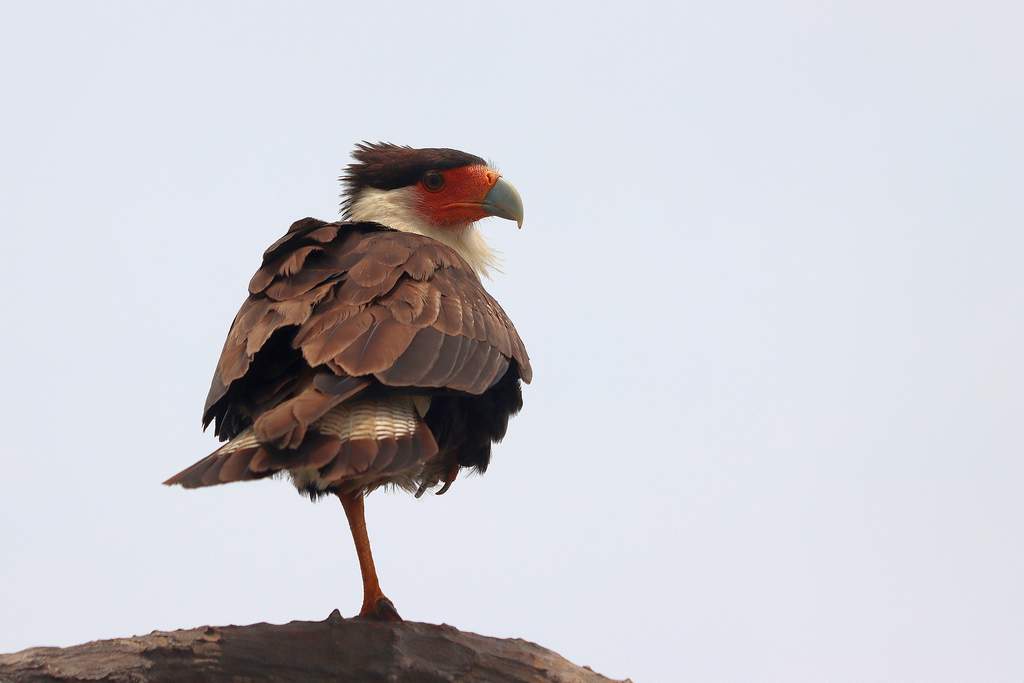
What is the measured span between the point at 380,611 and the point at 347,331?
3.72 feet

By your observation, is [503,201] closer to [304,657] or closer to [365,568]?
[365,568]

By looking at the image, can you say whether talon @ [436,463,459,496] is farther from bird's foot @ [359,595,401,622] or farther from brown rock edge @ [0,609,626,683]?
brown rock edge @ [0,609,626,683]

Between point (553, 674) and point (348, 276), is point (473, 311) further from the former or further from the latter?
point (553, 674)

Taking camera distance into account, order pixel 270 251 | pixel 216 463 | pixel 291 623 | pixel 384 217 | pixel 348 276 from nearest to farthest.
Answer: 1. pixel 216 463
2. pixel 291 623
3. pixel 348 276
4. pixel 270 251
5. pixel 384 217

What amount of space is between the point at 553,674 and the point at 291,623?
100 cm

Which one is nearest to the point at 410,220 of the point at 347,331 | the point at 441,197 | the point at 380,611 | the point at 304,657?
the point at 441,197

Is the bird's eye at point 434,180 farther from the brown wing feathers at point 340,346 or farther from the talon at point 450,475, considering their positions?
the talon at point 450,475

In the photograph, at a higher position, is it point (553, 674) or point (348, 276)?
point (348, 276)

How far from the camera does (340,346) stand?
15.9 ft

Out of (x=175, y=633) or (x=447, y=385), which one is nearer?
(x=175, y=633)

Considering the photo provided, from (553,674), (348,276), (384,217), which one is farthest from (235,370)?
(384,217)

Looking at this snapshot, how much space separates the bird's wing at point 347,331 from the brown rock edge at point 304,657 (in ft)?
2.64

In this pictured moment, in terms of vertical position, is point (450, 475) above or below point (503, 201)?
below

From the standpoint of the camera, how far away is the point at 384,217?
712 cm
